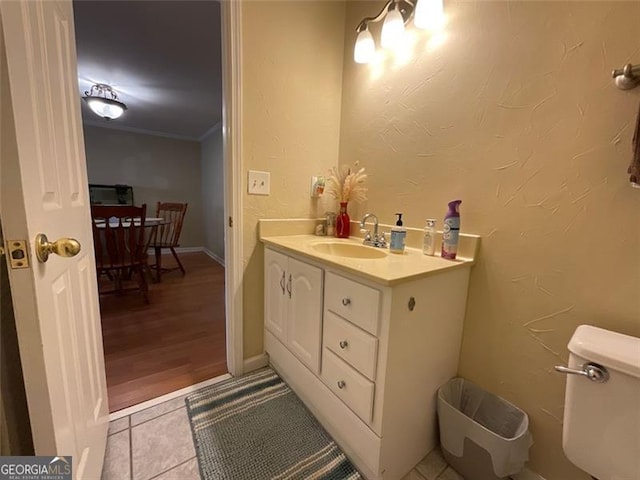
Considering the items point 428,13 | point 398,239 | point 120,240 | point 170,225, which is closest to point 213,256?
point 170,225

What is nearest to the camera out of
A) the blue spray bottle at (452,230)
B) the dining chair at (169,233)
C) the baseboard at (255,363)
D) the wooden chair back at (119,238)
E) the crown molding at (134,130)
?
the blue spray bottle at (452,230)

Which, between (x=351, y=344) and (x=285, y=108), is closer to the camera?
(x=351, y=344)

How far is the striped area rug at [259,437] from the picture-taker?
1018 millimetres

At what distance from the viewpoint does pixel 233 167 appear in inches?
54.4

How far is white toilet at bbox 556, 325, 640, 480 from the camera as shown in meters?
0.65

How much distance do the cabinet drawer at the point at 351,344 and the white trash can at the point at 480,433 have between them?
40 cm

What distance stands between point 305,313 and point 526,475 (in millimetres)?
1031

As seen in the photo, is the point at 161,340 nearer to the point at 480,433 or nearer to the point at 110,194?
the point at 480,433

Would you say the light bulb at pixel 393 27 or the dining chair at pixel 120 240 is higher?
the light bulb at pixel 393 27

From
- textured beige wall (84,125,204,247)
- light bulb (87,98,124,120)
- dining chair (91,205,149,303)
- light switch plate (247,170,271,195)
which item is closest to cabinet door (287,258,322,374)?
light switch plate (247,170,271,195)

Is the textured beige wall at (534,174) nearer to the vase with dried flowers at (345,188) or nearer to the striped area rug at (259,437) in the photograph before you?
Result: the vase with dried flowers at (345,188)

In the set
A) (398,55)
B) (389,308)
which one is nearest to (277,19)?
(398,55)

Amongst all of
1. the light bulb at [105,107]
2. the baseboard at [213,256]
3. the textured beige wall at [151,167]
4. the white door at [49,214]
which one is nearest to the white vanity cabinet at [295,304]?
the white door at [49,214]
